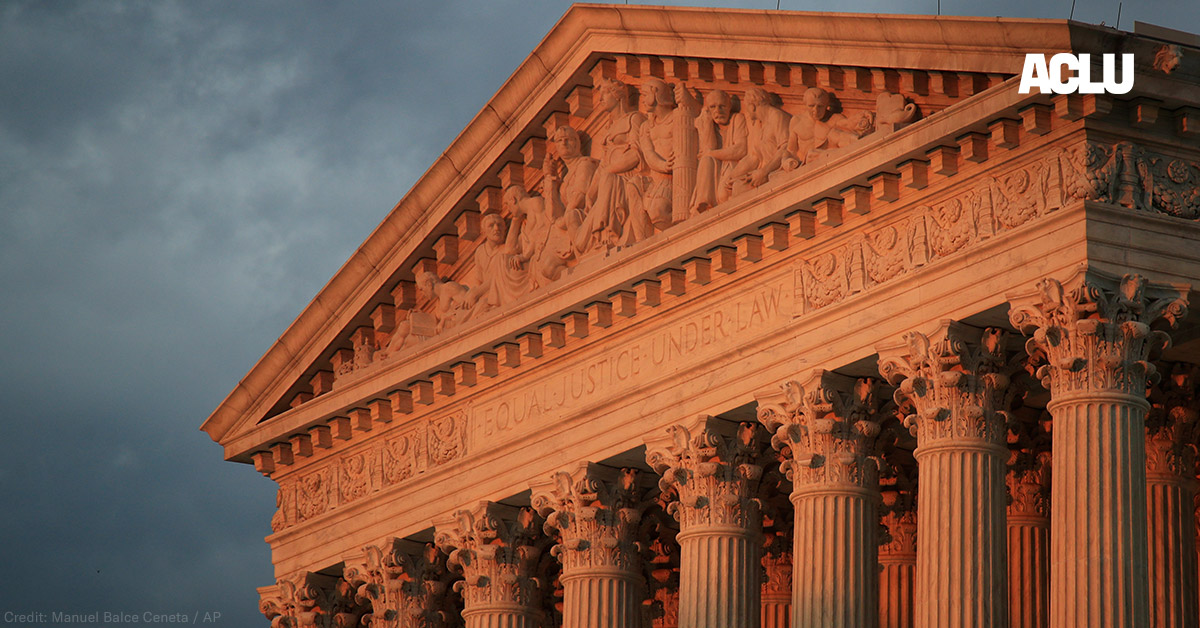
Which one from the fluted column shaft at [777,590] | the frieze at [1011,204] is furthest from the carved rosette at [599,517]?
the frieze at [1011,204]

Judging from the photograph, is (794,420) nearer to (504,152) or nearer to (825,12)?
(825,12)

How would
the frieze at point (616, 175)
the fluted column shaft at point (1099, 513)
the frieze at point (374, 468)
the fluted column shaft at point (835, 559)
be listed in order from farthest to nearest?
the frieze at point (374, 468) < the frieze at point (616, 175) < the fluted column shaft at point (835, 559) < the fluted column shaft at point (1099, 513)

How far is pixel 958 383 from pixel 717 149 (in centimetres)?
691

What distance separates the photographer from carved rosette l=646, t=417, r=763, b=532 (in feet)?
119

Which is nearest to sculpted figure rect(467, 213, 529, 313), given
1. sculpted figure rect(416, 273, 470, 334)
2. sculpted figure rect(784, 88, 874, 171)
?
sculpted figure rect(416, 273, 470, 334)

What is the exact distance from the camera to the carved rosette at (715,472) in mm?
36344

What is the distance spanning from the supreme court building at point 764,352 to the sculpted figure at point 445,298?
95mm

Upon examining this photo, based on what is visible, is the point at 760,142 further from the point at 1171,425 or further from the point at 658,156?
the point at 1171,425

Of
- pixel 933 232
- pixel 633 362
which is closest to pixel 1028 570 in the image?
pixel 633 362

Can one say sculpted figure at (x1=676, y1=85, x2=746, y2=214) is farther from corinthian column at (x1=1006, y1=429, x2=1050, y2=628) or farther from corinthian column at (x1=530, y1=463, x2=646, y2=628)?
corinthian column at (x1=1006, y1=429, x2=1050, y2=628)

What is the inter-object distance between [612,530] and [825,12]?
409 inches

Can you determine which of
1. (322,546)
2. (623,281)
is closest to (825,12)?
(623,281)

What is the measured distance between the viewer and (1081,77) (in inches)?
1174

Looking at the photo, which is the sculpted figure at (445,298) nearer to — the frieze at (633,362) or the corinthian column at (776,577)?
the frieze at (633,362)
